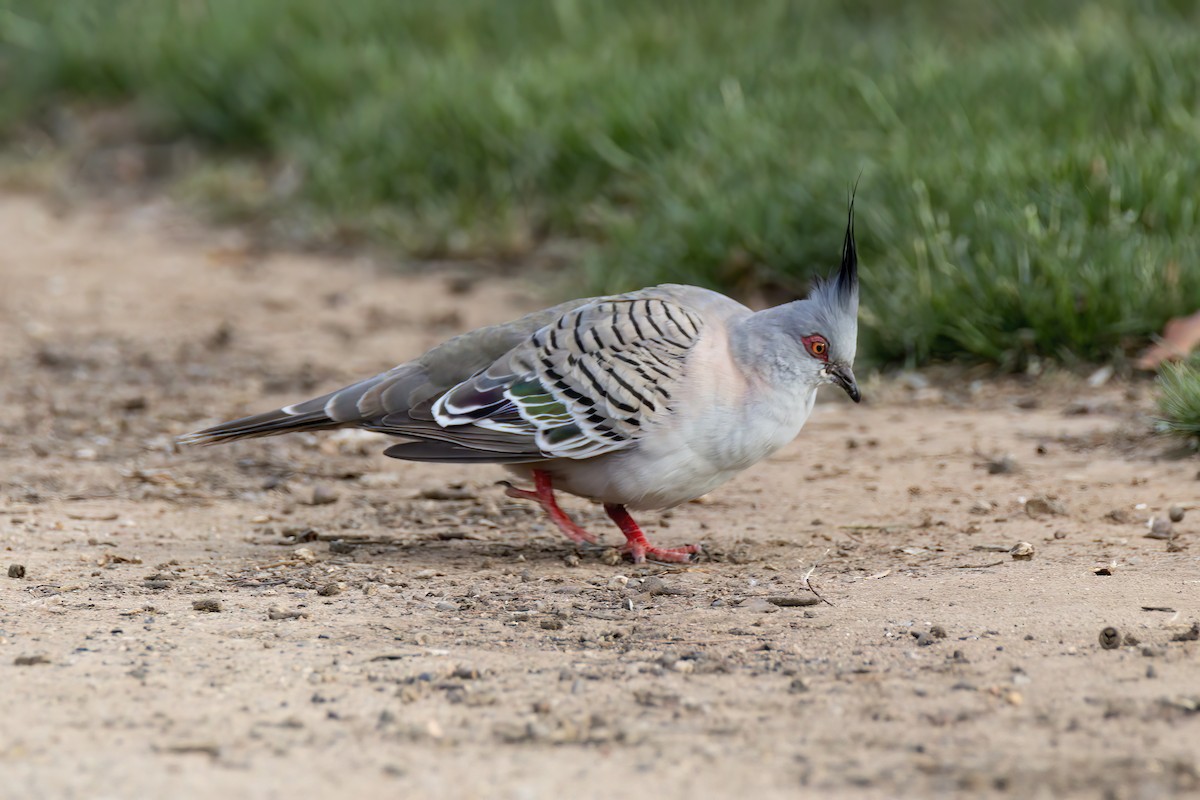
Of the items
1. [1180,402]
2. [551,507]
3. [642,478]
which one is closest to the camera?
[642,478]

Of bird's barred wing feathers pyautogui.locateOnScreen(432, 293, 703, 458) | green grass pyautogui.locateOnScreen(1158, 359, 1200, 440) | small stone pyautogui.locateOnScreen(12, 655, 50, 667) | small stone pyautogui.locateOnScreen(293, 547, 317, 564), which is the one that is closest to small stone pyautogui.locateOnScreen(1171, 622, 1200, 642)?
bird's barred wing feathers pyautogui.locateOnScreen(432, 293, 703, 458)

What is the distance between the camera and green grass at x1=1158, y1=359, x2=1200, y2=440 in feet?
17.0

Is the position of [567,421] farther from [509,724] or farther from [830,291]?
[509,724]

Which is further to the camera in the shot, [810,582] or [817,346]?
[817,346]

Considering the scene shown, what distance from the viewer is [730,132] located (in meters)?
7.78

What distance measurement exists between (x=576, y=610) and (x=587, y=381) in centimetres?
75

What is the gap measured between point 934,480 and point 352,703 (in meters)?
2.70

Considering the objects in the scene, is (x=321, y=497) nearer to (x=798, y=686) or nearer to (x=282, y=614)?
(x=282, y=614)

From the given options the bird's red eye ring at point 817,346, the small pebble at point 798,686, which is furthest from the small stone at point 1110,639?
the bird's red eye ring at point 817,346

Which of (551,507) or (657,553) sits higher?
(551,507)

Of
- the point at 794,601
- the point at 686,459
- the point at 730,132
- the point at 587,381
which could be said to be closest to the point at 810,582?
the point at 794,601

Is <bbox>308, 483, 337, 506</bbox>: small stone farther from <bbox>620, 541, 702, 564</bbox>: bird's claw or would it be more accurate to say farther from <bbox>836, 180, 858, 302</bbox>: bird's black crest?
<bbox>836, 180, 858, 302</bbox>: bird's black crest

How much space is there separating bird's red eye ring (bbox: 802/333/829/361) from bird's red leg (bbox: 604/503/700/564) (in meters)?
0.68

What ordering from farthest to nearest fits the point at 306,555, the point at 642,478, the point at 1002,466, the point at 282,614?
the point at 1002,466
the point at 306,555
the point at 642,478
the point at 282,614
